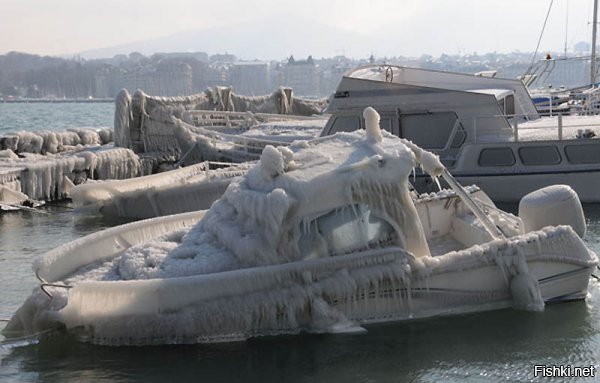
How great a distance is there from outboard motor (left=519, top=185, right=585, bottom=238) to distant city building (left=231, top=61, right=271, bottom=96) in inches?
6272

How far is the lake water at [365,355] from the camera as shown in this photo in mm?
10219

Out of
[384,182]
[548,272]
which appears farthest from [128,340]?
[548,272]

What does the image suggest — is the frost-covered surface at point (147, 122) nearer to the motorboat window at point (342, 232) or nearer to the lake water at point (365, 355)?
the motorboat window at point (342, 232)

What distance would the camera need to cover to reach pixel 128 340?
10.7m

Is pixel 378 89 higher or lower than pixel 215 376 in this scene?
higher

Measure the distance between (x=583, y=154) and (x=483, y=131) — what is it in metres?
2.62

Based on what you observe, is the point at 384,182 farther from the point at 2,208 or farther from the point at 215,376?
the point at 2,208

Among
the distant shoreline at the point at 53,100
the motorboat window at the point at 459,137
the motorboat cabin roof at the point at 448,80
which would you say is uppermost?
the motorboat cabin roof at the point at 448,80

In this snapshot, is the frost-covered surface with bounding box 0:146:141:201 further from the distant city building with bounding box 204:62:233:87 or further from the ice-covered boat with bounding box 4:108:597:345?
the distant city building with bounding box 204:62:233:87

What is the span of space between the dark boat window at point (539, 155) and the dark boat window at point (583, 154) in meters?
0.27

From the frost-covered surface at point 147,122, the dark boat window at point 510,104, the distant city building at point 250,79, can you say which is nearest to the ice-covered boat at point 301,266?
the dark boat window at point 510,104

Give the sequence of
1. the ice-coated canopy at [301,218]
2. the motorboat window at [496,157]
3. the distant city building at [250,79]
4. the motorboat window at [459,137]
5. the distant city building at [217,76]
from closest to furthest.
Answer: the ice-coated canopy at [301,218]
the motorboat window at [496,157]
the motorboat window at [459,137]
the distant city building at [250,79]
the distant city building at [217,76]

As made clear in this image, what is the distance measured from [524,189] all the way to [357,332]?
452 inches

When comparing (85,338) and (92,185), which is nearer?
(85,338)
